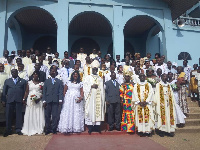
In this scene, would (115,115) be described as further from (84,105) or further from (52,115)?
(52,115)

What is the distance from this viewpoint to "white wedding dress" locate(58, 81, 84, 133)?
559 centimetres

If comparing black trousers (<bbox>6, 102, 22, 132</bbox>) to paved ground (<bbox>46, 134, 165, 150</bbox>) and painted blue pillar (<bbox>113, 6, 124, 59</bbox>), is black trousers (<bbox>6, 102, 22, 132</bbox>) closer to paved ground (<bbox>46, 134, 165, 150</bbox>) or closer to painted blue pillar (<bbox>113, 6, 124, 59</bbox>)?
paved ground (<bbox>46, 134, 165, 150</bbox>)

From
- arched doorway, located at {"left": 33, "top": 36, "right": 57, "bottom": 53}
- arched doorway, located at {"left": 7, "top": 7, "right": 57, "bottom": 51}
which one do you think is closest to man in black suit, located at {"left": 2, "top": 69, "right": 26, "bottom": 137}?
arched doorway, located at {"left": 7, "top": 7, "right": 57, "bottom": 51}

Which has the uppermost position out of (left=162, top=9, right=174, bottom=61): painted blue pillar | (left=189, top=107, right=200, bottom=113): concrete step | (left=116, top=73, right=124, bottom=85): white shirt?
(left=162, top=9, right=174, bottom=61): painted blue pillar

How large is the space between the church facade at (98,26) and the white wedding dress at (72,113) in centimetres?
398

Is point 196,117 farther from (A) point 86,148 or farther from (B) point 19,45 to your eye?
(B) point 19,45

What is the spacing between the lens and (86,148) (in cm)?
441

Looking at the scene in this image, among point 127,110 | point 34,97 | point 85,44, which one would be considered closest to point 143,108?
point 127,110

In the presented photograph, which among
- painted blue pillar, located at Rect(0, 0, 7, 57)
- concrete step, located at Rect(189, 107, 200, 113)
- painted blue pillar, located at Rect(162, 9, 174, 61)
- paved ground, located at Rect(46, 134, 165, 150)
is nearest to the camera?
paved ground, located at Rect(46, 134, 165, 150)

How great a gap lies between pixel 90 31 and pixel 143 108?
8.17 metres

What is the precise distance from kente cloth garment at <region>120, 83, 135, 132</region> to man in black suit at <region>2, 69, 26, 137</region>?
3048 mm

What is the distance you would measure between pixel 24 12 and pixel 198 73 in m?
9.13

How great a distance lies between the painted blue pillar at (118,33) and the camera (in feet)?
32.5

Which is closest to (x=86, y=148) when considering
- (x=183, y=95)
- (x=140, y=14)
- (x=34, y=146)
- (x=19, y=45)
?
(x=34, y=146)
